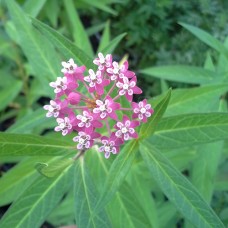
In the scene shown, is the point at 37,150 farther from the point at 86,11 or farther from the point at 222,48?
the point at 86,11

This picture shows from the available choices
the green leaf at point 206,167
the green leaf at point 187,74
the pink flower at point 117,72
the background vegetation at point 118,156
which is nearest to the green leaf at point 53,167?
the background vegetation at point 118,156

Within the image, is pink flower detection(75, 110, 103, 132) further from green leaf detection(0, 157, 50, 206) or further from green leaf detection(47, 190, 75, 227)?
green leaf detection(47, 190, 75, 227)

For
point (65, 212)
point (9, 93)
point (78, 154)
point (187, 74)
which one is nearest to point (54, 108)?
point (78, 154)

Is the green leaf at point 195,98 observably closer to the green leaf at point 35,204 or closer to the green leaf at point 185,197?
the green leaf at point 185,197

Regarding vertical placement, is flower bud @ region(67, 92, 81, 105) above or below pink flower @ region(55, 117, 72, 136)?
above

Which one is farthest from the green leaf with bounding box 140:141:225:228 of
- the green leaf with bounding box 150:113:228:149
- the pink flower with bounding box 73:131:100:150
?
the pink flower with bounding box 73:131:100:150

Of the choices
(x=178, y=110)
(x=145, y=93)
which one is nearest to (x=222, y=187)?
(x=178, y=110)

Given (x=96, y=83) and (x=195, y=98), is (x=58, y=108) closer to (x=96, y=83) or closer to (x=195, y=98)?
(x=96, y=83)
